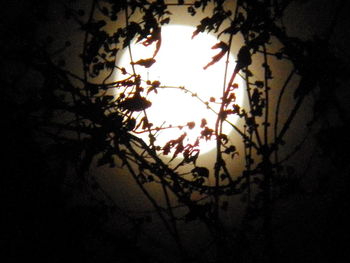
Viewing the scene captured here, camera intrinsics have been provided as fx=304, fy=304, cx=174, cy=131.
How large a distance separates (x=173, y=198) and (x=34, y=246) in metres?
3.03

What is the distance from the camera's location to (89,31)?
250 cm

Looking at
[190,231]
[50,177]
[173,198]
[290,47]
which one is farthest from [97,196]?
[290,47]

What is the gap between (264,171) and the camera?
2682mm

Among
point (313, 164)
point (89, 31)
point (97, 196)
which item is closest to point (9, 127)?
point (89, 31)

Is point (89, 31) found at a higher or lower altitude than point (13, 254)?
higher

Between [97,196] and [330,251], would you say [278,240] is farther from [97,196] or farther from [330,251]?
[97,196]

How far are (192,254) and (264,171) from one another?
386 centimetres

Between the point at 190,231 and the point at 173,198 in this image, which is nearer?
the point at 173,198

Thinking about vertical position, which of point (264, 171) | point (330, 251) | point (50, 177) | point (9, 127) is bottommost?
point (330, 251)

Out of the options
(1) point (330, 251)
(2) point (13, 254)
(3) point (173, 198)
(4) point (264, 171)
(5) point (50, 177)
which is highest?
(3) point (173, 198)

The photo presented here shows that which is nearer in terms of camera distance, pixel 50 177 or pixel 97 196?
pixel 50 177

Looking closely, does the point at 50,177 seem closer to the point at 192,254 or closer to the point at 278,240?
the point at 192,254

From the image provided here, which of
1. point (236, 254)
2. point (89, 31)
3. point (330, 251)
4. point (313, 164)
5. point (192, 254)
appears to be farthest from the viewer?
point (192, 254)

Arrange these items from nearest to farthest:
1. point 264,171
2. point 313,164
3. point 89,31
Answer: point 89,31 → point 264,171 → point 313,164
